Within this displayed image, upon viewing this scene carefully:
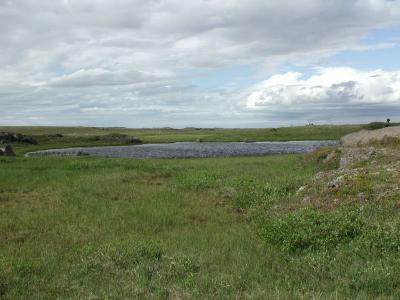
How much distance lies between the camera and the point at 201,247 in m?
12.5

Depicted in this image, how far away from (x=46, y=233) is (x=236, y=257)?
7272 mm

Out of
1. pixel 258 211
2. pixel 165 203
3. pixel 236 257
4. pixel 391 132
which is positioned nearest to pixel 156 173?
pixel 165 203

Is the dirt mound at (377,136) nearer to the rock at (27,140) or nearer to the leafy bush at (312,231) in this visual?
the leafy bush at (312,231)

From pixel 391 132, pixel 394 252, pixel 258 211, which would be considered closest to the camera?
pixel 394 252

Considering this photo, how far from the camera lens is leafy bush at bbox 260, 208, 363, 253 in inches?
464

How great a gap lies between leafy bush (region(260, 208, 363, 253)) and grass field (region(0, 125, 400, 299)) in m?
0.03

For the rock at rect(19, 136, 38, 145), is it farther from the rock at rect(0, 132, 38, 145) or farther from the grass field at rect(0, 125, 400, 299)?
the grass field at rect(0, 125, 400, 299)

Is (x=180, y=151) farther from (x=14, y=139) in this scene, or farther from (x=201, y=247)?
(x=201, y=247)

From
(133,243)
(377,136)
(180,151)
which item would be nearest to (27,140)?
(180,151)

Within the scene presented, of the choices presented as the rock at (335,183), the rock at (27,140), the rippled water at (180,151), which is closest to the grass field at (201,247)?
the rock at (335,183)

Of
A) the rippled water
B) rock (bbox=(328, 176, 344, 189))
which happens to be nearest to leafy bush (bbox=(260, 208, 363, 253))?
rock (bbox=(328, 176, 344, 189))

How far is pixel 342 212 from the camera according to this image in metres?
14.0

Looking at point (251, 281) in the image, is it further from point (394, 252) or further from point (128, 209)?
point (128, 209)

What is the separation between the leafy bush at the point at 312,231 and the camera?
464 inches
